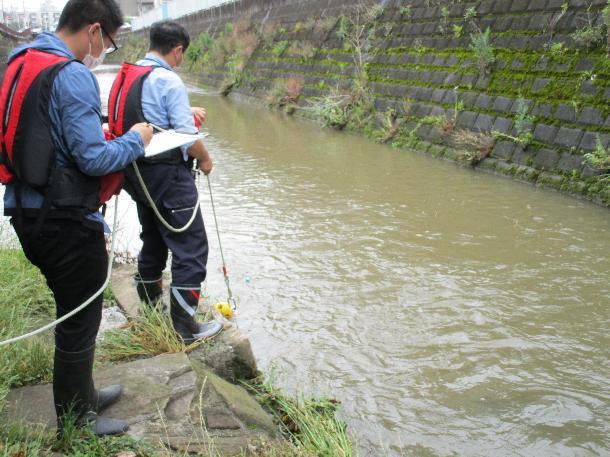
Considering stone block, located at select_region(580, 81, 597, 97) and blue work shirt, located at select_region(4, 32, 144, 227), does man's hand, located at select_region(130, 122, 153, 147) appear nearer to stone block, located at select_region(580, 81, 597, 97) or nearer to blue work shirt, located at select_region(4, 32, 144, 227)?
blue work shirt, located at select_region(4, 32, 144, 227)

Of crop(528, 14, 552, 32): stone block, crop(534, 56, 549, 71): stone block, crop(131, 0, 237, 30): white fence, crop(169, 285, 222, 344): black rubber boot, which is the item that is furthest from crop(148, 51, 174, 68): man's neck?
crop(131, 0, 237, 30): white fence

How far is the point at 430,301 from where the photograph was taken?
4.98 meters

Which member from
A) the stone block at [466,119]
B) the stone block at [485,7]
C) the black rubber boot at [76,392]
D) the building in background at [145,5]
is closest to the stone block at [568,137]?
the stone block at [466,119]

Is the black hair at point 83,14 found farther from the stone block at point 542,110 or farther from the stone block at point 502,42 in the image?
the stone block at point 502,42

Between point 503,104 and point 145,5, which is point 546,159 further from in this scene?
point 145,5

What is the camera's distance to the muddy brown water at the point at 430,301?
3477 mm

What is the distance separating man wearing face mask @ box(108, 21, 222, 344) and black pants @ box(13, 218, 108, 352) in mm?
803

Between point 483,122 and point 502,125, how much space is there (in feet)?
1.47

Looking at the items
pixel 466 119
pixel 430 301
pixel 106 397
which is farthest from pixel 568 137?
pixel 106 397

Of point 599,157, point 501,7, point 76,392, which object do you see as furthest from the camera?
point 501,7

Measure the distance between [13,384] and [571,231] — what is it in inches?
220

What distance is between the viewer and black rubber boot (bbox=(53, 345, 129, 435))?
8.48ft

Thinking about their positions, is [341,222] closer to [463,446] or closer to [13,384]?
[463,446]

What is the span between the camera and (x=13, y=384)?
9.96 ft
